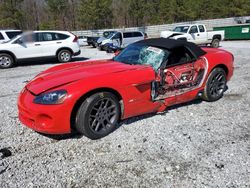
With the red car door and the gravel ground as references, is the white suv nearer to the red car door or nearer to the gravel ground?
the gravel ground

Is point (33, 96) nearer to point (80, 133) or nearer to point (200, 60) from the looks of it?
point (80, 133)

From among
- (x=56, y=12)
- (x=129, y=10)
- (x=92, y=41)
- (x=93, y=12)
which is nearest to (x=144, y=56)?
(x=92, y=41)

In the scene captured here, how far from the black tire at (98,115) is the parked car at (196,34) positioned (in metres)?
14.7

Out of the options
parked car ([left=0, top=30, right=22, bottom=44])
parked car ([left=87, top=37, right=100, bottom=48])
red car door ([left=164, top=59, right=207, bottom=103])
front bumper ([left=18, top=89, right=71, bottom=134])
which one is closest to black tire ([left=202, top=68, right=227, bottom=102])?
red car door ([left=164, top=59, right=207, bottom=103])

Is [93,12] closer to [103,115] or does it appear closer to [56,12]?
[56,12]

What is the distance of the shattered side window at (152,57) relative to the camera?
4614 mm

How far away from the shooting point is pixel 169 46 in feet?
15.6

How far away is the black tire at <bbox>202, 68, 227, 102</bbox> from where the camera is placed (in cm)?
526

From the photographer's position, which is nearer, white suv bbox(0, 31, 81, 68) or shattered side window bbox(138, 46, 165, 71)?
shattered side window bbox(138, 46, 165, 71)

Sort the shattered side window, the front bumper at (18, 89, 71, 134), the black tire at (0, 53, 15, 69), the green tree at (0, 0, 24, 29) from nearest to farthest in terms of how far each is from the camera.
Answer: the front bumper at (18, 89, 71, 134)
the shattered side window
the black tire at (0, 53, 15, 69)
the green tree at (0, 0, 24, 29)

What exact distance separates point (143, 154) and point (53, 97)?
1.47m

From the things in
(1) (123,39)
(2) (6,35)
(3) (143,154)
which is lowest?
(3) (143,154)

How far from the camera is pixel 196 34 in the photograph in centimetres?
1805

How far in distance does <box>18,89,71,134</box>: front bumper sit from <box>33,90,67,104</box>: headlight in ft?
0.20
